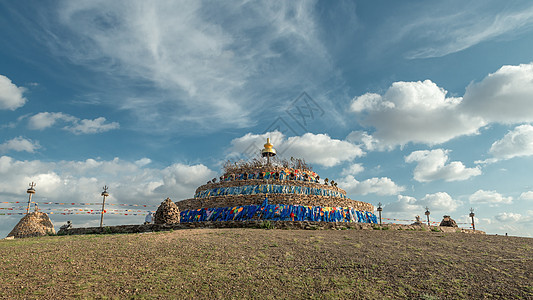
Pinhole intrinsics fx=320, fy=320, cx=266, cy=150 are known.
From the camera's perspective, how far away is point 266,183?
3275 cm

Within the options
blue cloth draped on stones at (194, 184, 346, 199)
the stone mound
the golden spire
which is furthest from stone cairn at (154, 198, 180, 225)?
the golden spire

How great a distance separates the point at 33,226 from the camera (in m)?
28.8

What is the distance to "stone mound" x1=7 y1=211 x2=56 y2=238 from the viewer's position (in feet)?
92.3

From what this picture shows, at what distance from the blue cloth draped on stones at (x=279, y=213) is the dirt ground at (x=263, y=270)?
35.2ft

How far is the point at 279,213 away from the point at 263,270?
1614 centimetres

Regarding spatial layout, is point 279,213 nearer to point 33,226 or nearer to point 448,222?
point 448,222

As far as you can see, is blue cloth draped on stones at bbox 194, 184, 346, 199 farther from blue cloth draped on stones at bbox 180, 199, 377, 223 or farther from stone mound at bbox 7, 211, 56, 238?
stone mound at bbox 7, 211, 56, 238

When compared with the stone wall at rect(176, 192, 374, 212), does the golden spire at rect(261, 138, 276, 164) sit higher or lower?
higher

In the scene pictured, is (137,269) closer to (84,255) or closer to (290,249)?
(84,255)

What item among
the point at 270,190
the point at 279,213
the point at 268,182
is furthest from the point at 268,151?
the point at 279,213

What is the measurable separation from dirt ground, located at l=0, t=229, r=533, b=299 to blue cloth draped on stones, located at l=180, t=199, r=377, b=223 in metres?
10.7

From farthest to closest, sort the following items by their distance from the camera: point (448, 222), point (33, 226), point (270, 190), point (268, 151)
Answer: point (268, 151) → point (270, 190) → point (33, 226) → point (448, 222)

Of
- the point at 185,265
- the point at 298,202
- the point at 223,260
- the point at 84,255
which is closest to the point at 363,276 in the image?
the point at 223,260

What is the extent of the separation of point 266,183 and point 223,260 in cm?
2098
